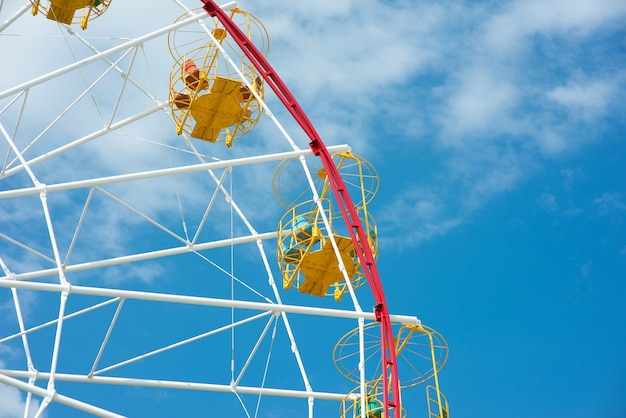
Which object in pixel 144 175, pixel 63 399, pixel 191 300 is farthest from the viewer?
pixel 144 175

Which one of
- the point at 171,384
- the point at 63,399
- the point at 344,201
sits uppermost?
the point at 344,201

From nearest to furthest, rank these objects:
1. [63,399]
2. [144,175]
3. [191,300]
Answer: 1. [63,399]
2. [191,300]
3. [144,175]

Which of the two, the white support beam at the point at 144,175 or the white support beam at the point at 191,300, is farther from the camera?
the white support beam at the point at 144,175

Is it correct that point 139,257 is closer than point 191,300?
No

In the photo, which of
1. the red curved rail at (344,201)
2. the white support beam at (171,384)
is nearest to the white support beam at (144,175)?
the red curved rail at (344,201)

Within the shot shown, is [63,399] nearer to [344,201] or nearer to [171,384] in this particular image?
[171,384]

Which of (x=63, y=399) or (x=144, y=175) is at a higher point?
(x=144, y=175)

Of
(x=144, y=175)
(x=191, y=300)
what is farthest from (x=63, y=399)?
(x=144, y=175)

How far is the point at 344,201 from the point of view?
91.8ft

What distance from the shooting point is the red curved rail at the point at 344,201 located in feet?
82.6

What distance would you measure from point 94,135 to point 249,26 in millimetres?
5548

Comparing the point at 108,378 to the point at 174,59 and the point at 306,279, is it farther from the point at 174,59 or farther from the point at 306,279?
the point at 174,59

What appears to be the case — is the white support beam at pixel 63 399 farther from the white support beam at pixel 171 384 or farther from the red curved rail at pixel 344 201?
the red curved rail at pixel 344 201

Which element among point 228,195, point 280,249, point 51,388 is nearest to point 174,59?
point 228,195
